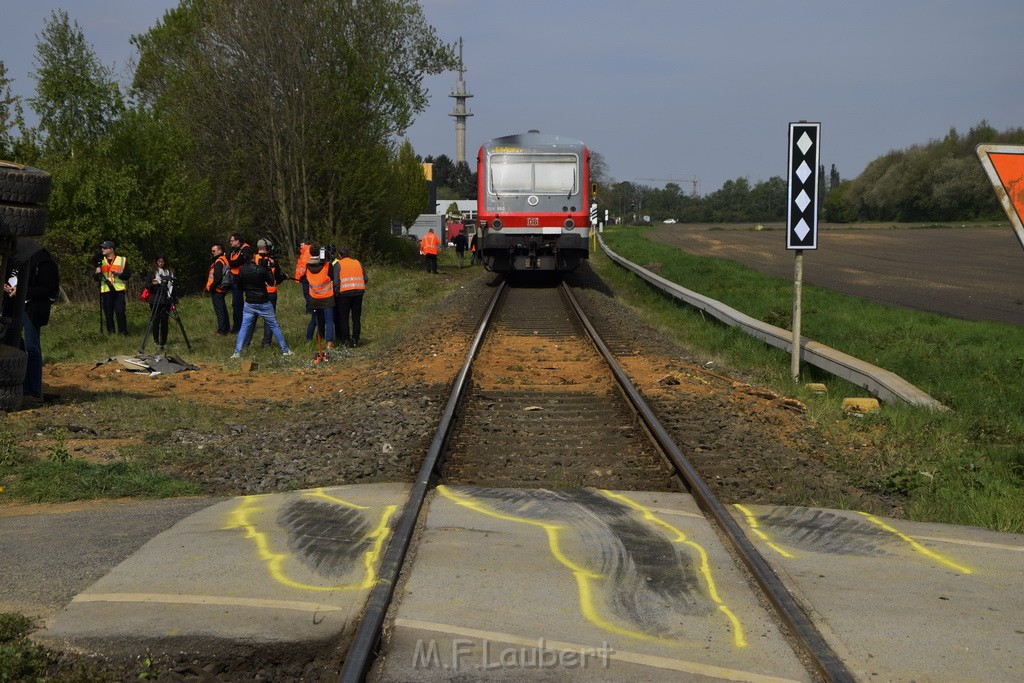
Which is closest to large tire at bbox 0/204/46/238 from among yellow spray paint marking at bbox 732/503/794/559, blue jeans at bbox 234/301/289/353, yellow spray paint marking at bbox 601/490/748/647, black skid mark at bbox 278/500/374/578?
black skid mark at bbox 278/500/374/578

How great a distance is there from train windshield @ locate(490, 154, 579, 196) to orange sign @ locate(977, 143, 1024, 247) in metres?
17.6

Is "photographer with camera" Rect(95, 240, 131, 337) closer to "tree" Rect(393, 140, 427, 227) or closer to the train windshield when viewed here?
the train windshield

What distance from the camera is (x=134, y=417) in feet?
33.1

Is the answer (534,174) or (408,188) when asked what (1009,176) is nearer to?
(534,174)

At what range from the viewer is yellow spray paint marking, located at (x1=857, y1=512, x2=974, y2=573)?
5508mm

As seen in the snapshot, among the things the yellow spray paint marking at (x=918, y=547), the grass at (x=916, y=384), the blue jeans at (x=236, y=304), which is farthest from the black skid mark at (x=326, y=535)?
the blue jeans at (x=236, y=304)

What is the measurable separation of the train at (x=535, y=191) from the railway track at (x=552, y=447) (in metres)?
9.81

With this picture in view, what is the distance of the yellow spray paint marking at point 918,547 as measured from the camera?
551cm

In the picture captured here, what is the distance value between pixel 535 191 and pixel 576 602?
2017 centimetres

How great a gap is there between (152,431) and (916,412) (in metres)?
6.76

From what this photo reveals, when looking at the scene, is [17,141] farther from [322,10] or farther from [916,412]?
[916,412]

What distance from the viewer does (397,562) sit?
5.11 m

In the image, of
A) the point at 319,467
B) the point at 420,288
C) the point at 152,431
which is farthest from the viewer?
the point at 420,288

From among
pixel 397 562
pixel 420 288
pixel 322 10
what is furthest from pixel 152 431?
pixel 322 10
